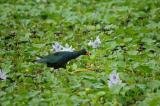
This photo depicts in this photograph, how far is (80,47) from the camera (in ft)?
23.7

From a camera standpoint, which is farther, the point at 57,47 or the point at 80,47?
the point at 80,47

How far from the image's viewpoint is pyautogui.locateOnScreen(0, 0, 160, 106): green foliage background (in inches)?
207

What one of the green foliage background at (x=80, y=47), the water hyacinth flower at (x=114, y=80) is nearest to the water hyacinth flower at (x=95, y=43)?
the green foliage background at (x=80, y=47)

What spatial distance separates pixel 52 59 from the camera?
616cm

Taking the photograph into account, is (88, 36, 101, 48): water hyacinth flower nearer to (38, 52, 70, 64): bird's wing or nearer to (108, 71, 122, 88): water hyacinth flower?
(38, 52, 70, 64): bird's wing

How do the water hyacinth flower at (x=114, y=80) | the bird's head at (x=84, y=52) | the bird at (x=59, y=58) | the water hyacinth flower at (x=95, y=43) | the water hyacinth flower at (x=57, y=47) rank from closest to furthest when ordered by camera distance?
the water hyacinth flower at (x=114, y=80) → the bird at (x=59, y=58) → the bird's head at (x=84, y=52) → the water hyacinth flower at (x=57, y=47) → the water hyacinth flower at (x=95, y=43)

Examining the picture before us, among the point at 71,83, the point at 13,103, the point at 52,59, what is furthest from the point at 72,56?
the point at 13,103

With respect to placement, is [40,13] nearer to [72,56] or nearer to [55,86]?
[72,56]

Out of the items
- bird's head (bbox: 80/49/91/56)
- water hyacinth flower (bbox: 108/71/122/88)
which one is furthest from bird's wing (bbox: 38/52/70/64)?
water hyacinth flower (bbox: 108/71/122/88)

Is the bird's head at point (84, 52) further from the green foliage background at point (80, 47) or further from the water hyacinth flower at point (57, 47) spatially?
the water hyacinth flower at point (57, 47)

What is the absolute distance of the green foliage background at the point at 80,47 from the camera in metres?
5.25

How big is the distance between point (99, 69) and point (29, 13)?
12.1ft

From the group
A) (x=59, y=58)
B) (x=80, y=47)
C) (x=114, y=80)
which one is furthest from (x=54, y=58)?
(x=114, y=80)

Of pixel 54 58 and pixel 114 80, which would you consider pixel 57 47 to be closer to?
pixel 54 58
